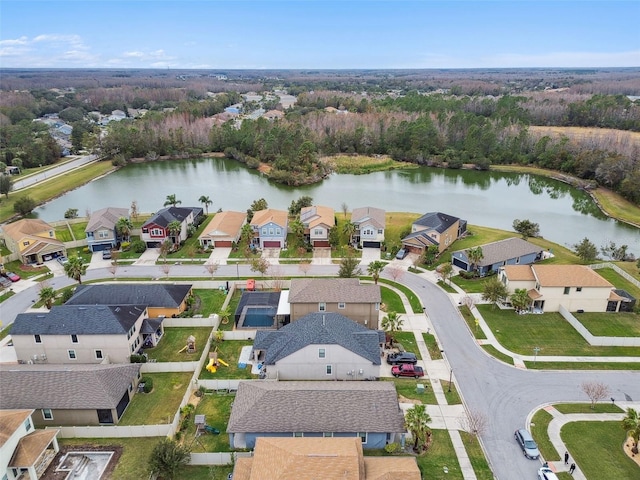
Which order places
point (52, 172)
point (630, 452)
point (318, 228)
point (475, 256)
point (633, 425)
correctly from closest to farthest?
point (633, 425) → point (630, 452) → point (475, 256) → point (318, 228) → point (52, 172)

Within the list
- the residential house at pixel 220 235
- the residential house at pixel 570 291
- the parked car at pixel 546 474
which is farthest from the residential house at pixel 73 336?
the residential house at pixel 570 291

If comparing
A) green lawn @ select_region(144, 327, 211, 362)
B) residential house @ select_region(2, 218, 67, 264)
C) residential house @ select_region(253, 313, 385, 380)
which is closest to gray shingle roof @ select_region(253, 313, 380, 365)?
residential house @ select_region(253, 313, 385, 380)

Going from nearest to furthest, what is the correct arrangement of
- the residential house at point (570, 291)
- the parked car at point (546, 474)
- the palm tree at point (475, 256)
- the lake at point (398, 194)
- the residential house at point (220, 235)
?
the parked car at point (546, 474), the residential house at point (570, 291), the palm tree at point (475, 256), the residential house at point (220, 235), the lake at point (398, 194)

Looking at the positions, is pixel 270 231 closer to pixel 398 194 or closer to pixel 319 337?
pixel 319 337

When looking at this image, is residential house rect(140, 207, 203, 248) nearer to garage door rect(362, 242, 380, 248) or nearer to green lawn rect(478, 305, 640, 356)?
garage door rect(362, 242, 380, 248)

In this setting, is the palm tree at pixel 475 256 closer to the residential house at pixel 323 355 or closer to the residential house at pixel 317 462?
the residential house at pixel 323 355

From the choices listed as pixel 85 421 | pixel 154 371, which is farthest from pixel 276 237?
pixel 85 421

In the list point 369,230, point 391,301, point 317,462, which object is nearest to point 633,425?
point 317,462
